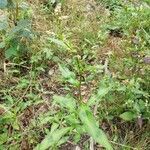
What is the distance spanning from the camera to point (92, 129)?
1794 mm

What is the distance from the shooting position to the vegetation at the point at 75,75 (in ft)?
7.09

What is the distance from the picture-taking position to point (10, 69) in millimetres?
2916

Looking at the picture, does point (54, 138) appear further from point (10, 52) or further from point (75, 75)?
point (10, 52)

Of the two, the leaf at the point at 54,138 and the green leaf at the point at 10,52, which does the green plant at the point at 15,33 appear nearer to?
the green leaf at the point at 10,52

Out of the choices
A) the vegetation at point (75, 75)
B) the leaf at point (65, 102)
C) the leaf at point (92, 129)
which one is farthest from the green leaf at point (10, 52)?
the leaf at point (92, 129)

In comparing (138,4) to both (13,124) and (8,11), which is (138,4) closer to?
(8,11)

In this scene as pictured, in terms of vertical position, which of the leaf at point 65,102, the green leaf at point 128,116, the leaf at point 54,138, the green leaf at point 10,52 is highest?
the green leaf at point 10,52

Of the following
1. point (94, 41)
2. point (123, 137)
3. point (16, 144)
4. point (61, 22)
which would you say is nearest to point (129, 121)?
point (123, 137)

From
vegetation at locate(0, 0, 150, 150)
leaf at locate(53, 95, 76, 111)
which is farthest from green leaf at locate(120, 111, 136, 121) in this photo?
leaf at locate(53, 95, 76, 111)

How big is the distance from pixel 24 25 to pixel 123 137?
1.15 m

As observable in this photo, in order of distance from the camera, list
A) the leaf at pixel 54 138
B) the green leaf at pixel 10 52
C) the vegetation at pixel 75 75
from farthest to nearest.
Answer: the green leaf at pixel 10 52, the vegetation at pixel 75 75, the leaf at pixel 54 138

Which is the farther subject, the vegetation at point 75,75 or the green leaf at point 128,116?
the green leaf at point 128,116

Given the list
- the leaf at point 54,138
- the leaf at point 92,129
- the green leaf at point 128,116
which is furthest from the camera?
the green leaf at point 128,116

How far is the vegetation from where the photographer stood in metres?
2.16
